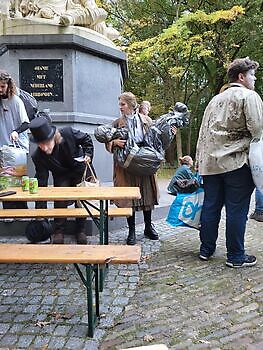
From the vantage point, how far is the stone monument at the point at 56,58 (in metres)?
6.64

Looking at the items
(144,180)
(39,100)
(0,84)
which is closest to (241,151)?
(144,180)

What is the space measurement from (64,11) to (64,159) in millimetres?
3639

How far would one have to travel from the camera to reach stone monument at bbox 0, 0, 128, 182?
6637 mm

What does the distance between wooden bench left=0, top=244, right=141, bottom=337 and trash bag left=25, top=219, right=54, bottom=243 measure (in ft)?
5.68

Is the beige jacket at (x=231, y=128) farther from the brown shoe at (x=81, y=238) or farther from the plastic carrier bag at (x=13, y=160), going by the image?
the plastic carrier bag at (x=13, y=160)

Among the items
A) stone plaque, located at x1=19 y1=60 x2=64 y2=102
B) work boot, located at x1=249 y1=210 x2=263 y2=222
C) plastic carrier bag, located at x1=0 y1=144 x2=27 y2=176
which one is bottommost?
work boot, located at x1=249 y1=210 x2=263 y2=222

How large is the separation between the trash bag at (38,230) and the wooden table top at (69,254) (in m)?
1.73

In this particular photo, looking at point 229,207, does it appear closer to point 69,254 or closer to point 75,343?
point 69,254

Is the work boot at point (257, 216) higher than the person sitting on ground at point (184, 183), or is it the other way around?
the person sitting on ground at point (184, 183)

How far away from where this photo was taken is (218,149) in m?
4.16

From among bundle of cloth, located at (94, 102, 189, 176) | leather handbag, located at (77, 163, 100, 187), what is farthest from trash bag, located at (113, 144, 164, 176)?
leather handbag, located at (77, 163, 100, 187)

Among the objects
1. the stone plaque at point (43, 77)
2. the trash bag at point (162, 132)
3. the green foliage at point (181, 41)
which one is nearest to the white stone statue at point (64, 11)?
the stone plaque at point (43, 77)

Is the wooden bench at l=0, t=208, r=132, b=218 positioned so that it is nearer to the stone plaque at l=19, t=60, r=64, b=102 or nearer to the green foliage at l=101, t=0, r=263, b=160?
the stone plaque at l=19, t=60, r=64, b=102

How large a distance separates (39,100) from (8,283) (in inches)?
142
